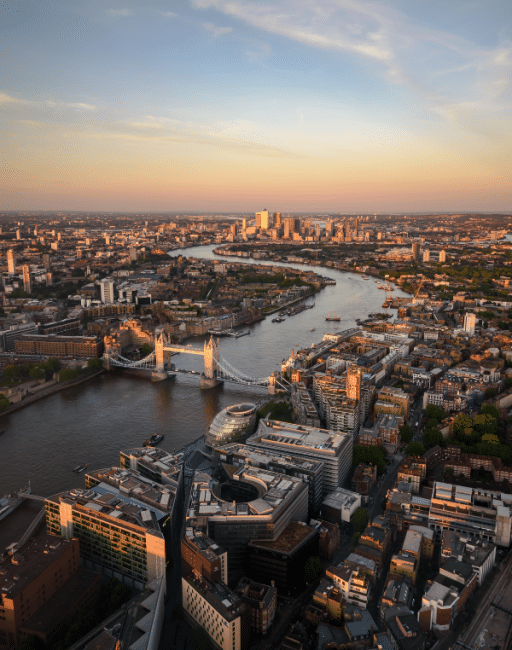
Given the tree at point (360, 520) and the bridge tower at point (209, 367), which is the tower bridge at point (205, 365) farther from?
the tree at point (360, 520)

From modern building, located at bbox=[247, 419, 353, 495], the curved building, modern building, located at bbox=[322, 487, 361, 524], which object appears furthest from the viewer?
the curved building

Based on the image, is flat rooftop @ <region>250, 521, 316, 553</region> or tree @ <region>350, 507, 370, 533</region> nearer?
flat rooftop @ <region>250, 521, 316, 553</region>

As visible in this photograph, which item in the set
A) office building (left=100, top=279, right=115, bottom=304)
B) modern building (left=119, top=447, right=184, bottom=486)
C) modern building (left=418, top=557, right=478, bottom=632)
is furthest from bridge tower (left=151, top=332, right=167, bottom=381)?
office building (left=100, top=279, right=115, bottom=304)

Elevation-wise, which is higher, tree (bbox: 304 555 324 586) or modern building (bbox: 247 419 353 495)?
modern building (bbox: 247 419 353 495)

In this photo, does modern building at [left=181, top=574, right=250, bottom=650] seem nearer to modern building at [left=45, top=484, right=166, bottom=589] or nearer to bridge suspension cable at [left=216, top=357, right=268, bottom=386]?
modern building at [left=45, top=484, right=166, bottom=589]

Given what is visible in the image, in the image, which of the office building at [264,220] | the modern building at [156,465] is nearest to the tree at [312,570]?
the modern building at [156,465]

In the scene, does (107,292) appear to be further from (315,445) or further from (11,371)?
(315,445)

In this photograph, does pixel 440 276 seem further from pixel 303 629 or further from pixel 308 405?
pixel 303 629
